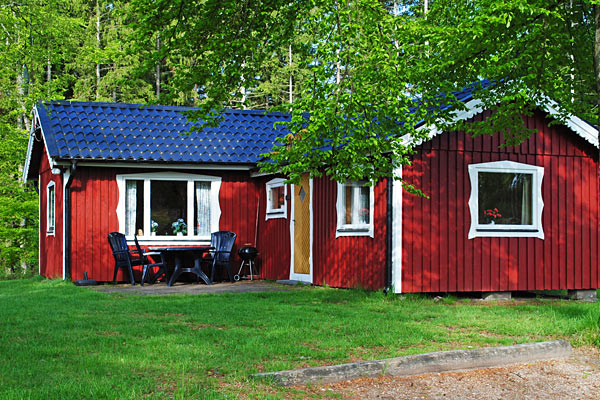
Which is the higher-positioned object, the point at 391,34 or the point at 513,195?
the point at 391,34

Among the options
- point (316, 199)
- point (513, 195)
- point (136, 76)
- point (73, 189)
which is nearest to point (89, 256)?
point (73, 189)

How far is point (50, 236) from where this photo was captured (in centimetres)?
1680

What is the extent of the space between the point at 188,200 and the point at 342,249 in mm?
4381

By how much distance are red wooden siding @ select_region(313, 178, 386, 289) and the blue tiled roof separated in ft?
8.70

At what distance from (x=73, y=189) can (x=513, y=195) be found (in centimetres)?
890

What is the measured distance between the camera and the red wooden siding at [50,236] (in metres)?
15.4

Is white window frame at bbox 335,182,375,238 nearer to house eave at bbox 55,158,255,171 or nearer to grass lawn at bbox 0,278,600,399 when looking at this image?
grass lawn at bbox 0,278,600,399

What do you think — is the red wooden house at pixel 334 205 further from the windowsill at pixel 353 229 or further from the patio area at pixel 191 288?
the patio area at pixel 191 288

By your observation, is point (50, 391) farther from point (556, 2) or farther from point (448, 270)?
point (448, 270)

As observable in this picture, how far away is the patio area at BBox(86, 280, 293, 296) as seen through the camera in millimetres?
12758

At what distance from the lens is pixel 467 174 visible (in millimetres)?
12078

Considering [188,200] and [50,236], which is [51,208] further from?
[188,200]

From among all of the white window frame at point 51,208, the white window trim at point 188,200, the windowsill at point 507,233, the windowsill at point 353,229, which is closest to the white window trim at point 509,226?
the windowsill at point 507,233

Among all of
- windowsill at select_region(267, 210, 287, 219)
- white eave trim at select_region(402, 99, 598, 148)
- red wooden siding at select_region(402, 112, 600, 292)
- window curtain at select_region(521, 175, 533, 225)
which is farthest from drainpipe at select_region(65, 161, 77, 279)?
window curtain at select_region(521, 175, 533, 225)
